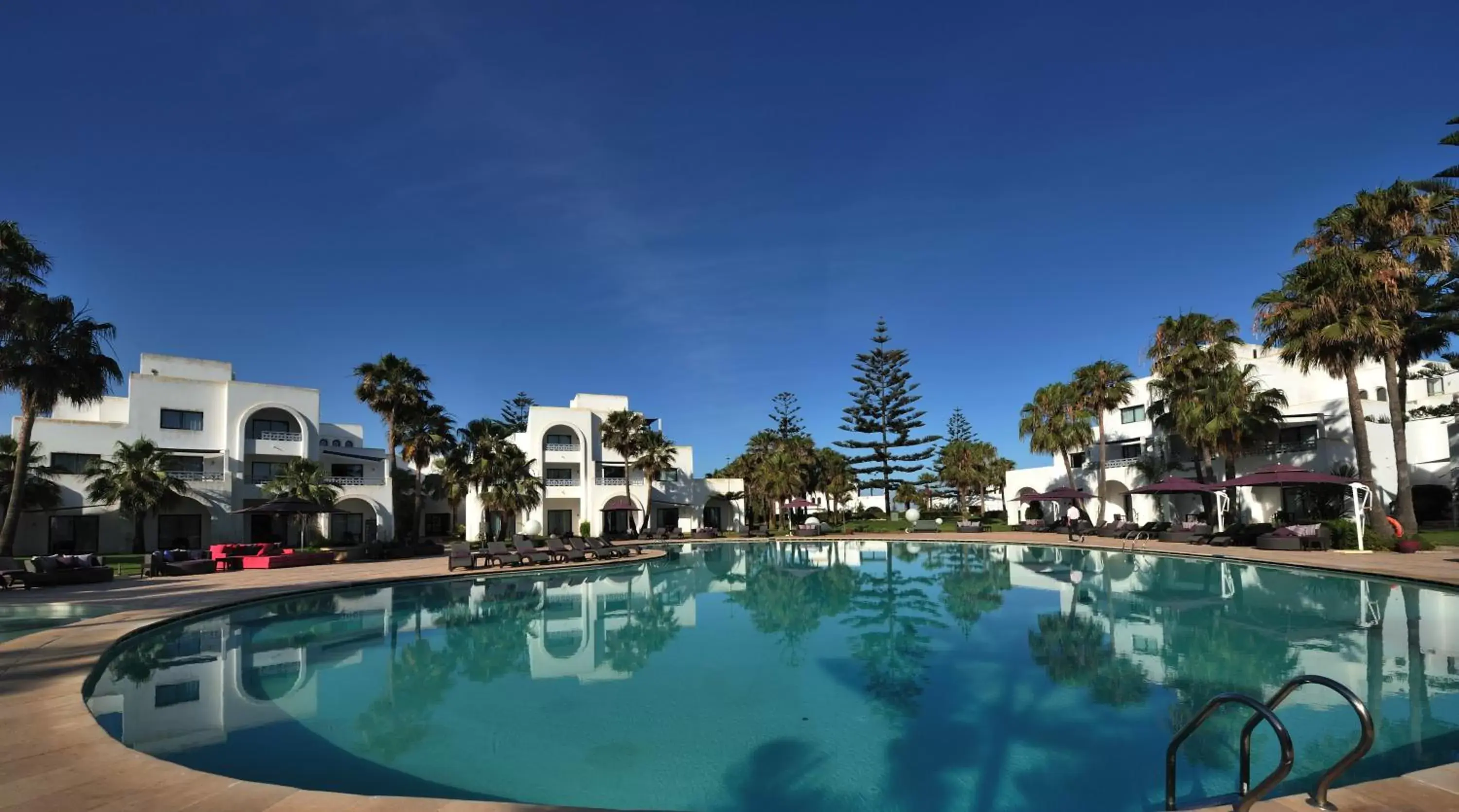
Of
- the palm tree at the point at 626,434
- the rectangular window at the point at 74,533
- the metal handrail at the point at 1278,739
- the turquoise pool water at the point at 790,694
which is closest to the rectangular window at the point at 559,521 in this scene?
the palm tree at the point at 626,434

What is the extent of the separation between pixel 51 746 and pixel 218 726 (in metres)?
1.86

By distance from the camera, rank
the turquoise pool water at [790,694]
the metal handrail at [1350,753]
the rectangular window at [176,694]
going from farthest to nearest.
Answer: the rectangular window at [176,694], the turquoise pool water at [790,694], the metal handrail at [1350,753]

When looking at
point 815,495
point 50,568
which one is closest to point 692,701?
point 50,568

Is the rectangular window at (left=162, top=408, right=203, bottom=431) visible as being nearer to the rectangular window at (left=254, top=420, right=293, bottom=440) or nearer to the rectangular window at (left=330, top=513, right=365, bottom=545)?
the rectangular window at (left=254, top=420, right=293, bottom=440)

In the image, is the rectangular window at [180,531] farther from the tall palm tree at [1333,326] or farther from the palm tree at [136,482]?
the tall palm tree at [1333,326]

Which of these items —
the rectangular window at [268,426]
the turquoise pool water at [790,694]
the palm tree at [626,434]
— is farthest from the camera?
the palm tree at [626,434]

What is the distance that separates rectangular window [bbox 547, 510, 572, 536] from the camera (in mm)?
39719

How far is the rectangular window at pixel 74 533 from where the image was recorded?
91.6 ft

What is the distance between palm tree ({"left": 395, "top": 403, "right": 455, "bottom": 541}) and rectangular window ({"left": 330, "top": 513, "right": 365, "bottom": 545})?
269 inches

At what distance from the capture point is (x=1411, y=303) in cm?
2136

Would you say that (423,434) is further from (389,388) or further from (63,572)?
(63,572)

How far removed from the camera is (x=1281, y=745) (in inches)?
153

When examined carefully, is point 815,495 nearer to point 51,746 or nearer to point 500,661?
point 500,661

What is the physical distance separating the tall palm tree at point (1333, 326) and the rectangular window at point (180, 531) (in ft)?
131
